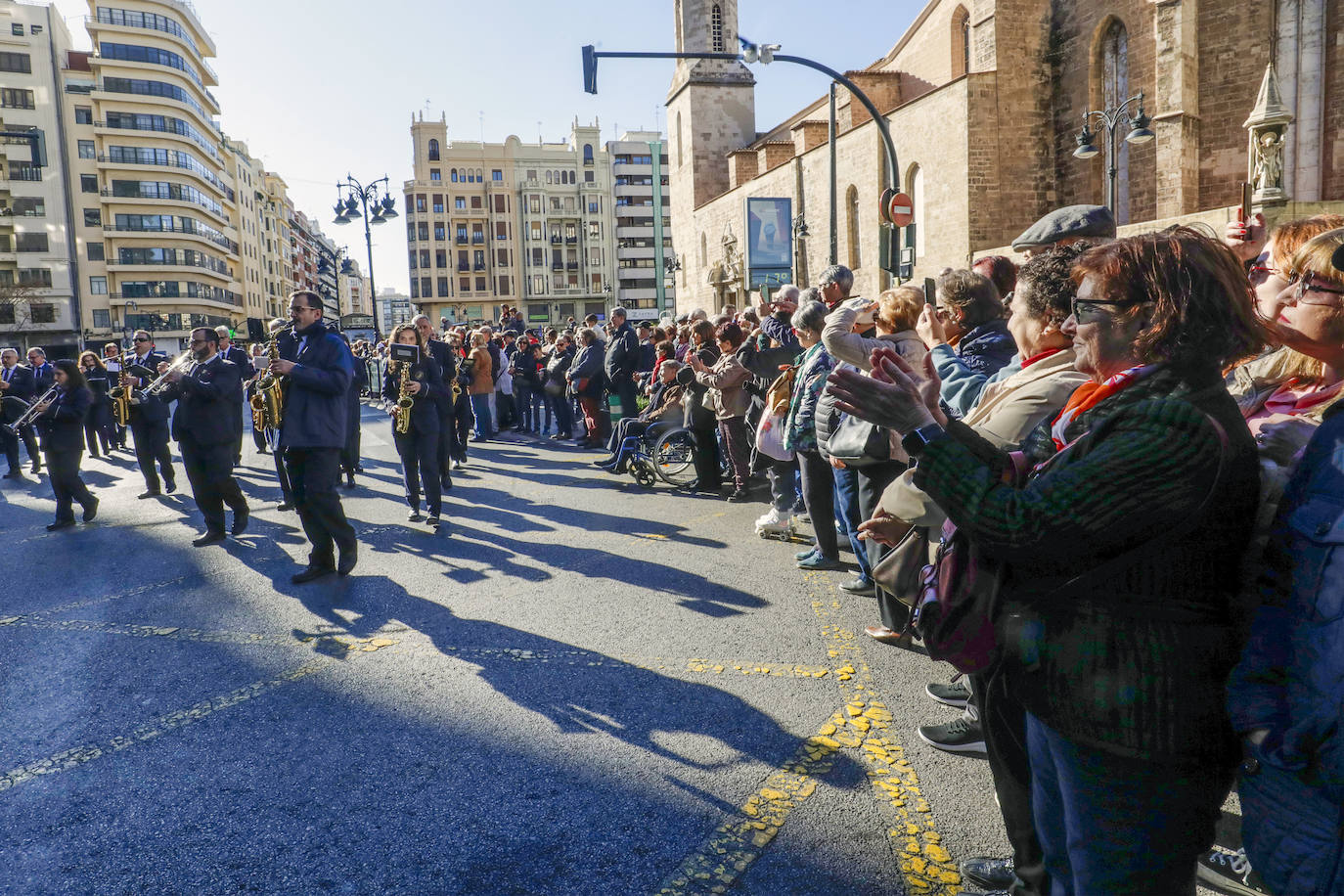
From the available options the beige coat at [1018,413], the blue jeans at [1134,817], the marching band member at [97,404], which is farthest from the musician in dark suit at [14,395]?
the blue jeans at [1134,817]

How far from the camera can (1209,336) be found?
1.63 metres

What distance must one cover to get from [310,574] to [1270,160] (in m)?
17.8

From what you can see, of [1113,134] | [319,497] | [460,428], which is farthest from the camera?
[1113,134]

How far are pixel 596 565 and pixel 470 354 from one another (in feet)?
28.6

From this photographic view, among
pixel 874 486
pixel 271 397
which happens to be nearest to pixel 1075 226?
pixel 874 486

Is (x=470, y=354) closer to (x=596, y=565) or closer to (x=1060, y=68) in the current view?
(x=596, y=565)

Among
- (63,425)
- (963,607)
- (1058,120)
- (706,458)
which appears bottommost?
(706,458)

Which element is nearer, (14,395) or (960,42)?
(14,395)

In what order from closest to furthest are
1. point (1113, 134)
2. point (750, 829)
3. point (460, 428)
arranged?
point (750, 829) < point (460, 428) < point (1113, 134)

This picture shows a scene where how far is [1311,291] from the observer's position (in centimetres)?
184

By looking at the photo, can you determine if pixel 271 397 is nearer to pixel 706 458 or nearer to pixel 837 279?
pixel 706 458

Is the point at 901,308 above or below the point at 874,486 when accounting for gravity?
above

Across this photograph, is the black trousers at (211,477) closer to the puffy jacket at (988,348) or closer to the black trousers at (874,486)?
the black trousers at (874,486)

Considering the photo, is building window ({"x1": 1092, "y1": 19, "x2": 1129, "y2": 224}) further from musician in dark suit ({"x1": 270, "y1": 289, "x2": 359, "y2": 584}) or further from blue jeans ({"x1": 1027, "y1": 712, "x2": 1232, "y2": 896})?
blue jeans ({"x1": 1027, "y1": 712, "x2": 1232, "y2": 896})
